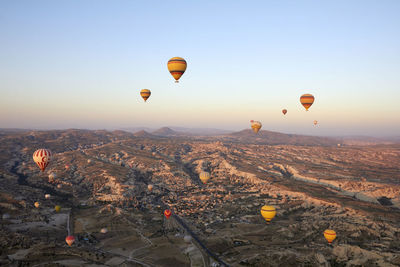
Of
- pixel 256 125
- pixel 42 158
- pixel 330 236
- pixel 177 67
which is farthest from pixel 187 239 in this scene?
pixel 256 125

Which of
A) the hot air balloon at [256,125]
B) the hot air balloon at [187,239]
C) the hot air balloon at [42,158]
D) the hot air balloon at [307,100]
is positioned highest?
the hot air balloon at [307,100]

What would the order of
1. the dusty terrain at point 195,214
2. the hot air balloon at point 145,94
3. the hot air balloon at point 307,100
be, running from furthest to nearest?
the hot air balloon at point 145,94, the hot air balloon at point 307,100, the dusty terrain at point 195,214

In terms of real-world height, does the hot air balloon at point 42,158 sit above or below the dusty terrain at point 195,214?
above

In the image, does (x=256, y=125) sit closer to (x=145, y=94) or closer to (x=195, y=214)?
(x=195, y=214)

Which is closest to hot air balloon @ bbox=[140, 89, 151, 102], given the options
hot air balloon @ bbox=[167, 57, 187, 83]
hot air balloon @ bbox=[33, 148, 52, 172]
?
hot air balloon @ bbox=[167, 57, 187, 83]

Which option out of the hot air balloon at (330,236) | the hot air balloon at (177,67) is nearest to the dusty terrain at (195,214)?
the hot air balloon at (330,236)

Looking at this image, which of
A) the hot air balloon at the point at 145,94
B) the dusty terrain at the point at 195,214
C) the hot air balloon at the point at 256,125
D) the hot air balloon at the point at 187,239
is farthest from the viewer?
the hot air balloon at the point at 256,125

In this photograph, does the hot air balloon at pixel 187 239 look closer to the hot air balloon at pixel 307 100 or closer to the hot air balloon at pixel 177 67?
the hot air balloon at pixel 177 67
